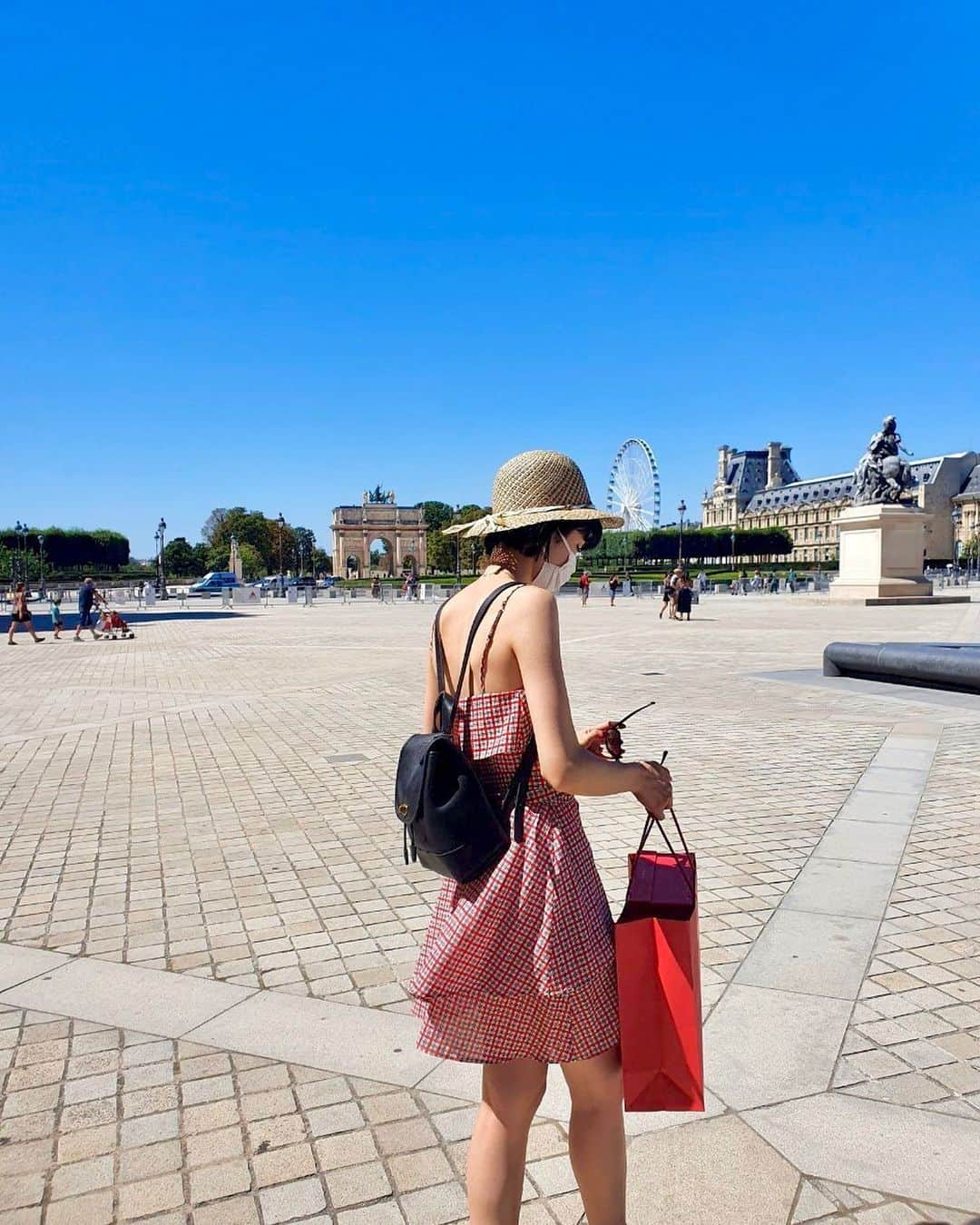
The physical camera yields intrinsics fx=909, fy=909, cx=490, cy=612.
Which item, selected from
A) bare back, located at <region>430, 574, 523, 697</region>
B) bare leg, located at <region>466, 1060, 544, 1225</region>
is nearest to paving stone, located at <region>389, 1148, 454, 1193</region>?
bare leg, located at <region>466, 1060, 544, 1225</region>

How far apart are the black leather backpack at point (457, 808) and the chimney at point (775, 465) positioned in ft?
597

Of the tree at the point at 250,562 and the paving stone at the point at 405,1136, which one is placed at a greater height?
the tree at the point at 250,562

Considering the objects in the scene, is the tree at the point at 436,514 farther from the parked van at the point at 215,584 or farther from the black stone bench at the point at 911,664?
the black stone bench at the point at 911,664

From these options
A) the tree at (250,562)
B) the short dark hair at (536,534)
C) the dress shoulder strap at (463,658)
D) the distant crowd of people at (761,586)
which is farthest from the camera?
the tree at (250,562)

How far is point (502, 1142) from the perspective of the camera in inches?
80.0

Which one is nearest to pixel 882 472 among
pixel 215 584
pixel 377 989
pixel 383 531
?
pixel 377 989

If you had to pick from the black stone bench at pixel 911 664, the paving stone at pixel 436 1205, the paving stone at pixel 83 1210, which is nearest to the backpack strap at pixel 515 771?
the paving stone at pixel 436 1205

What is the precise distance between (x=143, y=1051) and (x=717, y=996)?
2.27 meters

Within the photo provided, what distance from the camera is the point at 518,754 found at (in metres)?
2.07

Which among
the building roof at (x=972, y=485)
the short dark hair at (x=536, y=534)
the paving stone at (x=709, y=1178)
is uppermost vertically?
the building roof at (x=972, y=485)

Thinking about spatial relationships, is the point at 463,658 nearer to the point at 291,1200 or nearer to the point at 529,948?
the point at 529,948

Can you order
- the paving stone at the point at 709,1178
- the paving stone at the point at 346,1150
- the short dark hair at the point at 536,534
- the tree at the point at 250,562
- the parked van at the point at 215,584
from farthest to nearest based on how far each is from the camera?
the tree at the point at 250,562
the parked van at the point at 215,584
the paving stone at the point at 346,1150
the paving stone at the point at 709,1178
the short dark hair at the point at 536,534

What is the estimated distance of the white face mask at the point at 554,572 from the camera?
222cm

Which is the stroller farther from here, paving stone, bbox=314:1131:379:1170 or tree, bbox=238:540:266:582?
tree, bbox=238:540:266:582
